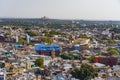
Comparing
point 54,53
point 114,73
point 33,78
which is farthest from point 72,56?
point 33,78

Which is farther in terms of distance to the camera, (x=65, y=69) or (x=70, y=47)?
(x=70, y=47)

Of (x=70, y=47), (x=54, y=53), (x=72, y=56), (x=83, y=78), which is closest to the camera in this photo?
(x=83, y=78)

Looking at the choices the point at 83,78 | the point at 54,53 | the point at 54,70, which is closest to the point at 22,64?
the point at 54,70

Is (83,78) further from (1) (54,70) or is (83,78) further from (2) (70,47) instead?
(2) (70,47)

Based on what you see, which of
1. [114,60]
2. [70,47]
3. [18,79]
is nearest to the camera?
[18,79]

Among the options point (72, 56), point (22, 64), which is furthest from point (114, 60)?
point (22, 64)

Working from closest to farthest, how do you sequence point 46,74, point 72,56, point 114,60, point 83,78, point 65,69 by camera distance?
point 83,78
point 46,74
point 65,69
point 114,60
point 72,56

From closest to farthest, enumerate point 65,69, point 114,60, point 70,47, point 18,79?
1. point 18,79
2. point 65,69
3. point 114,60
4. point 70,47

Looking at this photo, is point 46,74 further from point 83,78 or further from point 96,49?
point 96,49

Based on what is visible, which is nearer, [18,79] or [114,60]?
[18,79]
